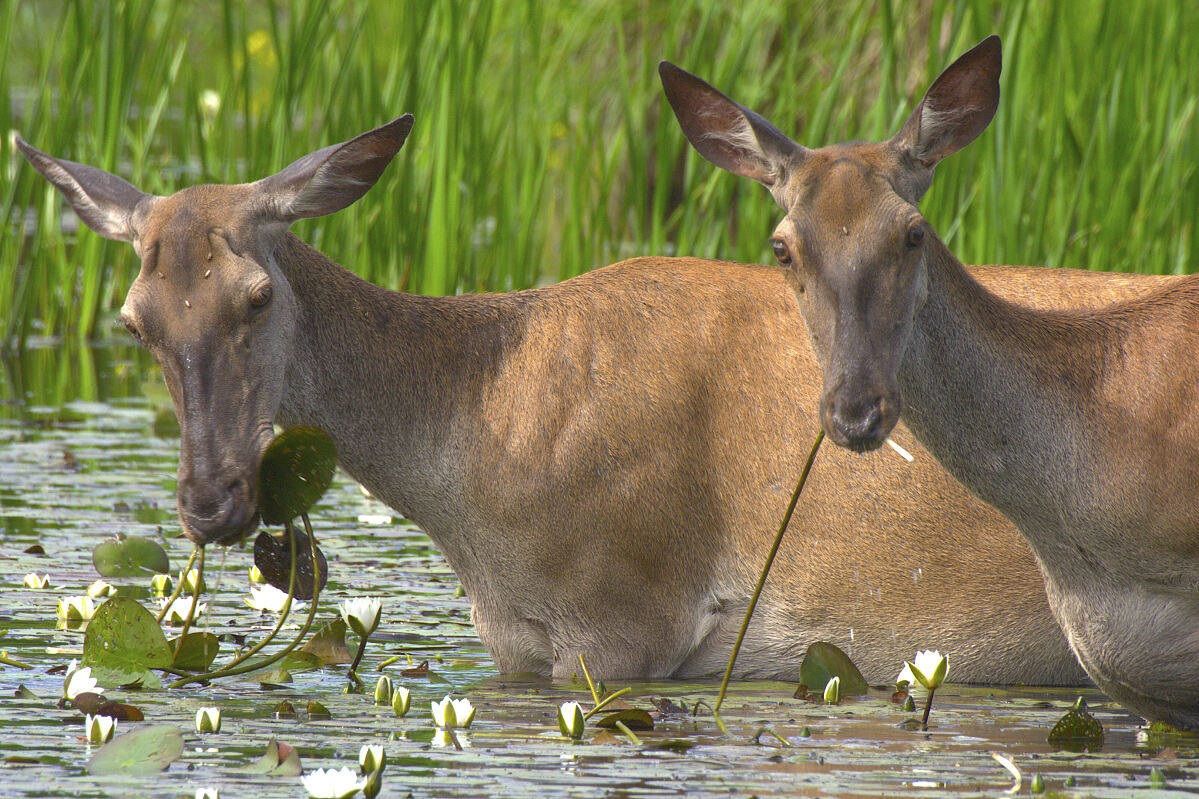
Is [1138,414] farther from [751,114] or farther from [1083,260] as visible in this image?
[1083,260]

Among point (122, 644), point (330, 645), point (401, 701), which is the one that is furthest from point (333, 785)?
point (330, 645)

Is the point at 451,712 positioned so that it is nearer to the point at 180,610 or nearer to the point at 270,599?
the point at 270,599

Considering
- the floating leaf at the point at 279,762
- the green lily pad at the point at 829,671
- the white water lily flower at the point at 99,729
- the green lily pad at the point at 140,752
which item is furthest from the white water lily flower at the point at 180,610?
the green lily pad at the point at 829,671

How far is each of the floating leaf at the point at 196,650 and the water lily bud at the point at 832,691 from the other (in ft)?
6.53

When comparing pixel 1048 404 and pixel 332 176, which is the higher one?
pixel 332 176

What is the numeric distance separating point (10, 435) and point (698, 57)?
4.38 metres

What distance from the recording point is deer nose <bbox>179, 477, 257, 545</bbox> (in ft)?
17.2

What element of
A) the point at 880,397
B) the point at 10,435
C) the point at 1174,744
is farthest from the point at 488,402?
the point at 10,435

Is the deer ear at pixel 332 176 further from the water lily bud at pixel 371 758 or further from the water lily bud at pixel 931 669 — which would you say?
the water lily bud at pixel 931 669

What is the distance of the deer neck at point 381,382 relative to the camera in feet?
19.4

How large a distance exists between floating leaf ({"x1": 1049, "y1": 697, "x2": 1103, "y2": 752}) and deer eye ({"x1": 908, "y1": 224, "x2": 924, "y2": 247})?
1.45m

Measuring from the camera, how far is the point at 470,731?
516 cm

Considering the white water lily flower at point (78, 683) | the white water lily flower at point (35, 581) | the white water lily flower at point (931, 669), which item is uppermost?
the white water lily flower at point (931, 669)

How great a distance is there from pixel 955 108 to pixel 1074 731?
1.83m
